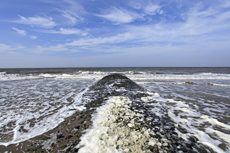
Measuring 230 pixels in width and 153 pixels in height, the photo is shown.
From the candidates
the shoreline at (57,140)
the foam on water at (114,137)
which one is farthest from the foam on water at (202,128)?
the shoreline at (57,140)

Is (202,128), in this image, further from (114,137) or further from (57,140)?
(57,140)

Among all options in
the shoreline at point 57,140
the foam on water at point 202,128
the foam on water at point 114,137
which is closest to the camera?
the foam on water at point 114,137

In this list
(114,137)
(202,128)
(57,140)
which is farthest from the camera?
(202,128)

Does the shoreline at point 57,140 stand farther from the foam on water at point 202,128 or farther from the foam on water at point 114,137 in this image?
the foam on water at point 202,128

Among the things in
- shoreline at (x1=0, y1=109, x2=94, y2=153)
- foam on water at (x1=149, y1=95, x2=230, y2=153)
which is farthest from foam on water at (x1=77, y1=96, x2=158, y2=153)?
foam on water at (x1=149, y1=95, x2=230, y2=153)

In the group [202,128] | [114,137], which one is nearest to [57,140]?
[114,137]

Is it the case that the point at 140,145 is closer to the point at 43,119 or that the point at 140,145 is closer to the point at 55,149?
the point at 55,149

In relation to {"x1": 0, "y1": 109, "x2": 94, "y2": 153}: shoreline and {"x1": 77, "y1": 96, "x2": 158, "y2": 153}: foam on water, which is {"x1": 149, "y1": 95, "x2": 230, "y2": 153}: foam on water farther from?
{"x1": 0, "y1": 109, "x2": 94, "y2": 153}: shoreline

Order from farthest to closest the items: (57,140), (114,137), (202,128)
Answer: (202,128)
(57,140)
(114,137)

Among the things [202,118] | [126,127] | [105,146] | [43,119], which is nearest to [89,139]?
[105,146]

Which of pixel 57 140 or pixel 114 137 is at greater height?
pixel 114 137

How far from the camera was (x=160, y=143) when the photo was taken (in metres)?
2.46

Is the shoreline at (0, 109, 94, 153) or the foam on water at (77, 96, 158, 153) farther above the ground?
the foam on water at (77, 96, 158, 153)

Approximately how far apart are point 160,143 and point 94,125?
1.71 m
